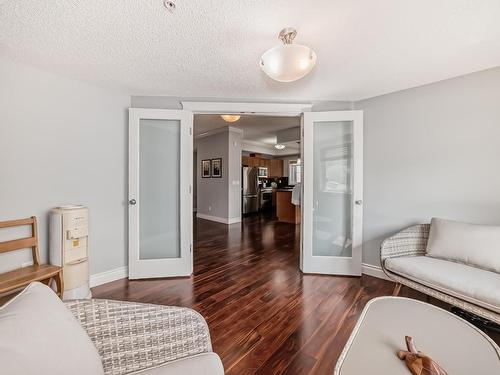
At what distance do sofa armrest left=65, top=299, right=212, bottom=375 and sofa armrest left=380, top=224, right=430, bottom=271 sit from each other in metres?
1.91

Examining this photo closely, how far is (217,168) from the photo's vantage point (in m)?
6.02

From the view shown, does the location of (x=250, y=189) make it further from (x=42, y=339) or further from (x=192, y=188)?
(x=42, y=339)

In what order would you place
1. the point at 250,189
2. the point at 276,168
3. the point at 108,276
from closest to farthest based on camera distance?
1. the point at 108,276
2. the point at 250,189
3. the point at 276,168

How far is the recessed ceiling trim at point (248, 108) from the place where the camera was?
2.68 metres

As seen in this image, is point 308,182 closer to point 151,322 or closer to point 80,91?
point 151,322

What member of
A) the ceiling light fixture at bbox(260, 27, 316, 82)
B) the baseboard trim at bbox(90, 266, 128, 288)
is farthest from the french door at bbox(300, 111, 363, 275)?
the baseboard trim at bbox(90, 266, 128, 288)

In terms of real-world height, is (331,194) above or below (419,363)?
above

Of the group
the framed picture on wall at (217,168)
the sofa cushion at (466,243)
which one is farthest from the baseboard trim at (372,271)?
the framed picture on wall at (217,168)

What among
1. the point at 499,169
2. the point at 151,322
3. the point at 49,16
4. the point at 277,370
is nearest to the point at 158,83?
the point at 49,16

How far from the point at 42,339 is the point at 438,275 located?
235 cm

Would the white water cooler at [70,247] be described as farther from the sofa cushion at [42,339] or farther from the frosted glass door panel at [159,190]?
the sofa cushion at [42,339]

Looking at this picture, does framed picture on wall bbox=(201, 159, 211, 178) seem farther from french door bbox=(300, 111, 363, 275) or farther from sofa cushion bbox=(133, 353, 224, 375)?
sofa cushion bbox=(133, 353, 224, 375)

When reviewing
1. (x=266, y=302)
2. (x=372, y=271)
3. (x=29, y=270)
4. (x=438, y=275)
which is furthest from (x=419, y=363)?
(x=29, y=270)

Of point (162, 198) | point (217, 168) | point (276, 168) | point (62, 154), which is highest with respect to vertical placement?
point (276, 168)
